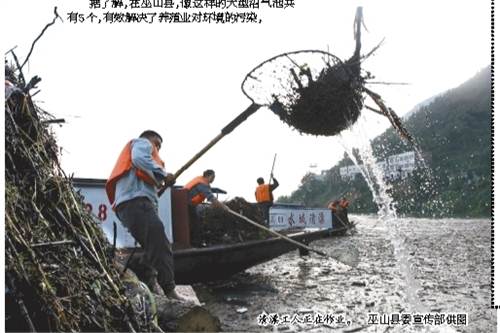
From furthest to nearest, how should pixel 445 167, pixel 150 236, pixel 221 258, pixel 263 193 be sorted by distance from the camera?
pixel 445 167 < pixel 263 193 < pixel 221 258 < pixel 150 236

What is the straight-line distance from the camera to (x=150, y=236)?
3.91 metres

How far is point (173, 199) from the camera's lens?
654cm

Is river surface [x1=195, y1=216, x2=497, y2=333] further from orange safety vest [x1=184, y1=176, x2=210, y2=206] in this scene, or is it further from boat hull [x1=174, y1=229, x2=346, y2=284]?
orange safety vest [x1=184, y1=176, x2=210, y2=206]

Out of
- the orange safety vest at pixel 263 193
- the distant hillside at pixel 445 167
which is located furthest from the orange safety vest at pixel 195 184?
the distant hillside at pixel 445 167

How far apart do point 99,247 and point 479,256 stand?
8.46 meters

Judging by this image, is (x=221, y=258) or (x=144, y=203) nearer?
(x=144, y=203)

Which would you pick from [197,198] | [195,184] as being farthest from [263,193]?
[195,184]

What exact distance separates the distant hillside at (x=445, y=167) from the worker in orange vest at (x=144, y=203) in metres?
22.9

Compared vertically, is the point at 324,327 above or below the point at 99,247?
below

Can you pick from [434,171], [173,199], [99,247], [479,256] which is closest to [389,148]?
[434,171]

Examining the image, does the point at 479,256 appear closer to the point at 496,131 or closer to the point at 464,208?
the point at 496,131

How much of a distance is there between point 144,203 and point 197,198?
282cm

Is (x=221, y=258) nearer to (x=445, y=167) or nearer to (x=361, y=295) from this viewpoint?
(x=361, y=295)

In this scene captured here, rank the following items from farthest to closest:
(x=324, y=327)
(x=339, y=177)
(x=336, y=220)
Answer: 1. (x=339, y=177)
2. (x=336, y=220)
3. (x=324, y=327)
